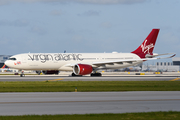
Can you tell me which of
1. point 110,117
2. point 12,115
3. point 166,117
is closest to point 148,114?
point 166,117

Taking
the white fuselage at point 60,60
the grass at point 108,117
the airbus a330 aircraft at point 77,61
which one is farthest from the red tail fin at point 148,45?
the grass at point 108,117

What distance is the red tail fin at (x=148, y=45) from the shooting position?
2501 inches

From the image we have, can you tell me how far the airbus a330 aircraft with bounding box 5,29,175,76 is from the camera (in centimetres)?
5662

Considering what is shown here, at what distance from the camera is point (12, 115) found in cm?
1388

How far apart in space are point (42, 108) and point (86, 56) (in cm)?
4406

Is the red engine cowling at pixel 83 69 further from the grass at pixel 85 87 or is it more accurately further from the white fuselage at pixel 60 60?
the grass at pixel 85 87

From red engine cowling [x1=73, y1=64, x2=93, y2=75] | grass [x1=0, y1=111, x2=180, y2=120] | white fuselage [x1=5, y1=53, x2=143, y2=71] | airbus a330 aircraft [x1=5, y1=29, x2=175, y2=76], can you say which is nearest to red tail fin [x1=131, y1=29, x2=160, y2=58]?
airbus a330 aircraft [x1=5, y1=29, x2=175, y2=76]

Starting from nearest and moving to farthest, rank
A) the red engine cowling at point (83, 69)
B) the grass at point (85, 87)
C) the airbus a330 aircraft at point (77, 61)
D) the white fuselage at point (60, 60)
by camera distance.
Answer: the grass at point (85, 87) → the red engine cowling at point (83, 69) → the airbus a330 aircraft at point (77, 61) → the white fuselage at point (60, 60)

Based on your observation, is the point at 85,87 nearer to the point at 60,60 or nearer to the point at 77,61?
the point at 60,60

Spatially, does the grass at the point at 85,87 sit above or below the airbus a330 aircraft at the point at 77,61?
below

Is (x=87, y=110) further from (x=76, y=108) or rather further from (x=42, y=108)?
(x=42, y=108)

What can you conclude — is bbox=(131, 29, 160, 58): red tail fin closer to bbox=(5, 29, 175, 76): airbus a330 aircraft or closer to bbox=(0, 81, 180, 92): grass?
bbox=(5, 29, 175, 76): airbus a330 aircraft

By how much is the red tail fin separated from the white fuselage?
2506 millimetres

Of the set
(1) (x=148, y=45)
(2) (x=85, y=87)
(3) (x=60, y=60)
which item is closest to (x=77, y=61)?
(3) (x=60, y=60)
